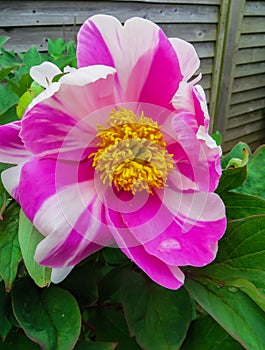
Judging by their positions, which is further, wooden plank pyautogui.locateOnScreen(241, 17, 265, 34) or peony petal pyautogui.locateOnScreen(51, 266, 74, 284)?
wooden plank pyautogui.locateOnScreen(241, 17, 265, 34)

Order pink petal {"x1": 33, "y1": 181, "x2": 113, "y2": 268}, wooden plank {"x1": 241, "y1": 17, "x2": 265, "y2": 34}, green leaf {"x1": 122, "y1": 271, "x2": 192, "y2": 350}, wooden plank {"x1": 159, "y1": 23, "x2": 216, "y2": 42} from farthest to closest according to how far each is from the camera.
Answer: wooden plank {"x1": 241, "y1": 17, "x2": 265, "y2": 34} → wooden plank {"x1": 159, "y1": 23, "x2": 216, "y2": 42} → green leaf {"x1": 122, "y1": 271, "x2": 192, "y2": 350} → pink petal {"x1": 33, "y1": 181, "x2": 113, "y2": 268}

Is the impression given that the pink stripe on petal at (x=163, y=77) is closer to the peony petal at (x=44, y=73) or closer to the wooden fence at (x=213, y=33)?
the peony petal at (x=44, y=73)

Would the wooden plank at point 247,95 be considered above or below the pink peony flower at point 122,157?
below

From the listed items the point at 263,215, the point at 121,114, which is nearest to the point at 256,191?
the point at 263,215

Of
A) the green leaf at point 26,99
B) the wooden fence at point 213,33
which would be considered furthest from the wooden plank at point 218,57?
the green leaf at point 26,99

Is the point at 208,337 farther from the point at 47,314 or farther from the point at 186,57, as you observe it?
the point at 186,57

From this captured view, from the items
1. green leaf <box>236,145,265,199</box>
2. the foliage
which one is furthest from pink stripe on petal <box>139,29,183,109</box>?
green leaf <box>236,145,265,199</box>

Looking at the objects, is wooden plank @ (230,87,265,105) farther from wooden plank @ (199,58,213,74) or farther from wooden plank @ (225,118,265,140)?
wooden plank @ (199,58,213,74)
